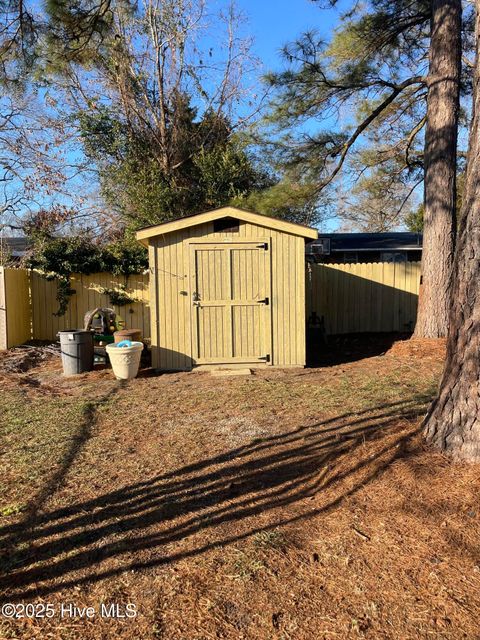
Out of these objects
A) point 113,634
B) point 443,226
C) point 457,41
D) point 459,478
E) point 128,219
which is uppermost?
point 457,41

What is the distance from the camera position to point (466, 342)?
130 inches

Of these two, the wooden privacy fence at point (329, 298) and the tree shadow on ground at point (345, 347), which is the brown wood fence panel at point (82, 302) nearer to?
the wooden privacy fence at point (329, 298)

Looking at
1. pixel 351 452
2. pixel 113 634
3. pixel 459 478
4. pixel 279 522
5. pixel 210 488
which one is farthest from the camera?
pixel 351 452

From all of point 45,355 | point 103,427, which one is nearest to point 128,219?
point 45,355

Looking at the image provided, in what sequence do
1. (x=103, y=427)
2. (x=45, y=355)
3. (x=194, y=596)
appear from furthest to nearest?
(x=45, y=355)
(x=103, y=427)
(x=194, y=596)

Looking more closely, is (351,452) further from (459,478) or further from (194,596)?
(194,596)

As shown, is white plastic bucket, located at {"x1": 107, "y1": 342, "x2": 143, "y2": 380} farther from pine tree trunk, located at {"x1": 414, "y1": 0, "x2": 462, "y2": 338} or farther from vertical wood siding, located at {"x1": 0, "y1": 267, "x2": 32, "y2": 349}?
pine tree trunk, located at {"x1": 414, "y1": 0, "x2": 462, "y2": 338}

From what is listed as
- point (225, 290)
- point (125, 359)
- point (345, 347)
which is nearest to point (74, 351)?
point (125, 359)

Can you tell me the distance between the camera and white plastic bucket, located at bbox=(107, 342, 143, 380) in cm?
745

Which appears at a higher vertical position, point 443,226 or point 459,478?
point 443,226

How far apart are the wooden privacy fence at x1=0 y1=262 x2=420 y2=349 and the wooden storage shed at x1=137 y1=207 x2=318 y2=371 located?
400cm

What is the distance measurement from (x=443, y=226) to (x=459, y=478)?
695cm

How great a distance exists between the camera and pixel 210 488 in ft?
11.1

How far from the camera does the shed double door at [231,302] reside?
8.10m
